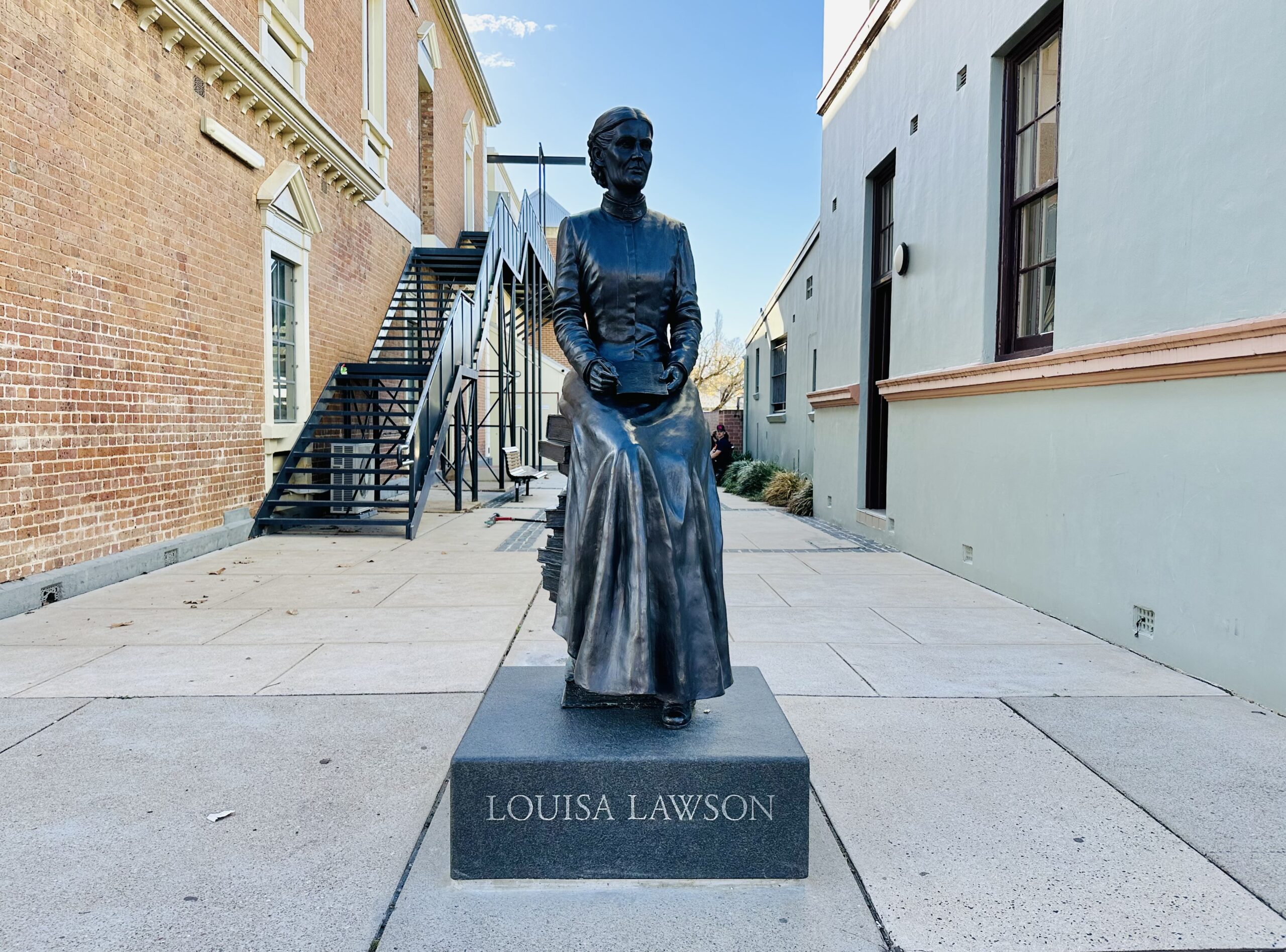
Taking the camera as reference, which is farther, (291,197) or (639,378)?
(291,197)

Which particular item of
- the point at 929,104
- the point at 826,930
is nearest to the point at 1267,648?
the point at 826,930

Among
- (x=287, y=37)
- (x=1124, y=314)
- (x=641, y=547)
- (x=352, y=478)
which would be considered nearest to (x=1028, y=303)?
(x=1124, y=314)

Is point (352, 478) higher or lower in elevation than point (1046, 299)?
lower

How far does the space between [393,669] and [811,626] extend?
8.60 feet

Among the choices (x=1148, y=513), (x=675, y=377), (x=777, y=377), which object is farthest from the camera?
(x=777, y=377)

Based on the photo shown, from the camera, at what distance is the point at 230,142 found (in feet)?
27.7

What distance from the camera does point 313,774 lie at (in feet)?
10.1

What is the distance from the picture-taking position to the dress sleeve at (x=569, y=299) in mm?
2914

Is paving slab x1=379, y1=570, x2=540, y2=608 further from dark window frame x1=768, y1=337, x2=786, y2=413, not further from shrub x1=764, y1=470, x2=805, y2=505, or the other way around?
dark window frame x1=768, y1=337, x2=786, y2=413

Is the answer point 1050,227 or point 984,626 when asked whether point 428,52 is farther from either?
point 984,626

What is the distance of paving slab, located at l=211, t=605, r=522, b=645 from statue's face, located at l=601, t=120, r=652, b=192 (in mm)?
3027

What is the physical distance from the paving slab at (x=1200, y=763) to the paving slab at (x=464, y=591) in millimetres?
3625

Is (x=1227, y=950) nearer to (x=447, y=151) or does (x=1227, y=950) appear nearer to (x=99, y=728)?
(x=99, y=728)

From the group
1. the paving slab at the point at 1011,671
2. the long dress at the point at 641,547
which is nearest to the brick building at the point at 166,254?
the long dress at the point at 641,547
